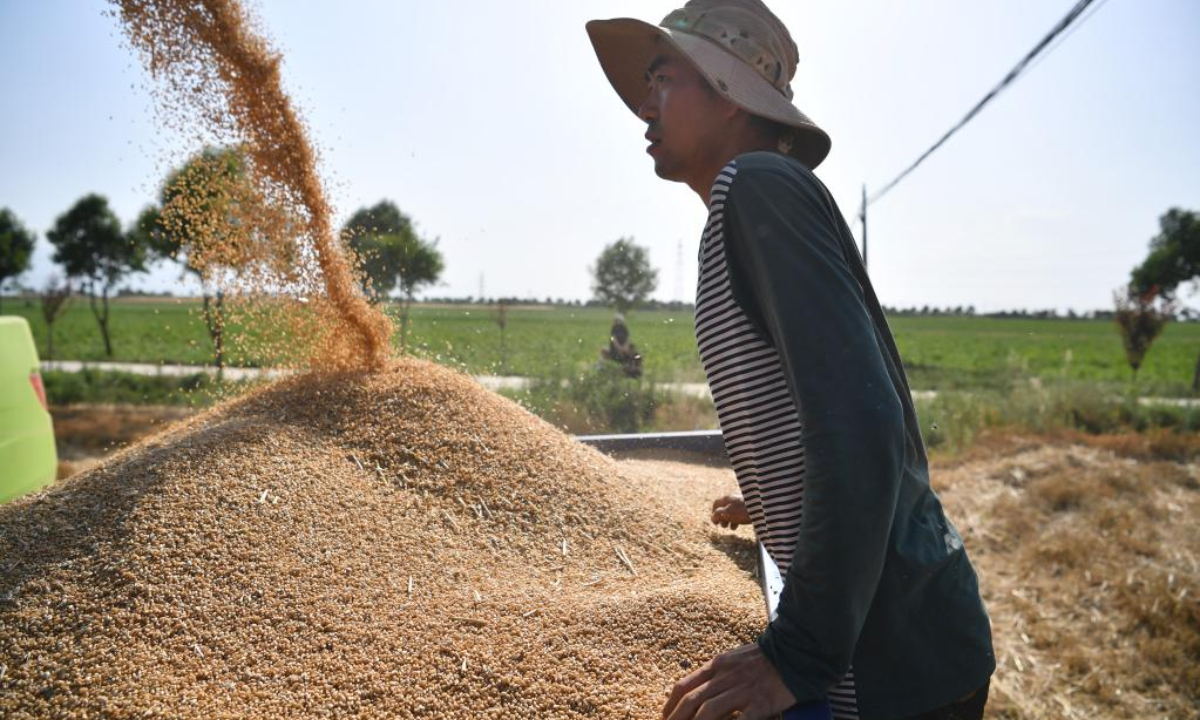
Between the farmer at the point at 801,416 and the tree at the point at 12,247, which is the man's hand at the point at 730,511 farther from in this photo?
the tree at the point at 12,247

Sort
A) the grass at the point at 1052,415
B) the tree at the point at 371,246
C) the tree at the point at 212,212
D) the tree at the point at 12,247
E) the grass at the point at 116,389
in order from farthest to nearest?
the tree at the point at 12,247, the grass at the point at 116,389, the grass at the point at 1052,415, the tree at the point at 371,246, the tree at the point at 212,212

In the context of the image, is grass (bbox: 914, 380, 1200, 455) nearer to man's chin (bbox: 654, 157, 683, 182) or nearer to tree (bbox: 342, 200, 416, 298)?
tree (bbox: 342, 200, 416, 298)

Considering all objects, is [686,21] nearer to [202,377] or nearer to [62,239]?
[202,377]

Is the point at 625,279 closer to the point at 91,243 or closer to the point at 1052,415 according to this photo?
the point at 1052,415

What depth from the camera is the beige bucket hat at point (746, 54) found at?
3.67 ft

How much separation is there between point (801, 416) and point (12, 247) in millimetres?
38916

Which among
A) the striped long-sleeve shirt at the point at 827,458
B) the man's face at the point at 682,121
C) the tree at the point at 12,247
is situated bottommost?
the striped long-sleeve shirt at the point at 827,458

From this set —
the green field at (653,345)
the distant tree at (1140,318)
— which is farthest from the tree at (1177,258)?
the distant tree at (1140,318)

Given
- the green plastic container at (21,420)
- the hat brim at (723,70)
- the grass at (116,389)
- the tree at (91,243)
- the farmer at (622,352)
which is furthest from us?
the tree at (91,243)

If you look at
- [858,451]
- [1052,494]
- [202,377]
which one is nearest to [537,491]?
[858,451]

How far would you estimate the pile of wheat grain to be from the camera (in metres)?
1.26

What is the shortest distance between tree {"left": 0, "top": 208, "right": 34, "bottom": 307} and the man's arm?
38.1 m

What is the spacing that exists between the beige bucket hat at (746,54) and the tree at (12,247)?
37767 millimetres

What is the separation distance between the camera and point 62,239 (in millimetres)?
24672
